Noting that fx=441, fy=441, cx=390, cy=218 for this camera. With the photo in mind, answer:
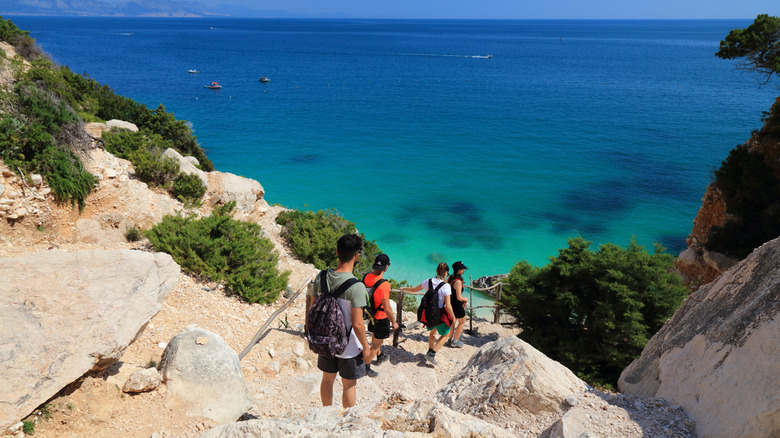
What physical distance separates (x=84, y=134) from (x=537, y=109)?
174 ft

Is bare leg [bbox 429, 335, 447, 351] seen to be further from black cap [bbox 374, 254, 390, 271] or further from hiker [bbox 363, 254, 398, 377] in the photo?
black cap [bbox 374, 254, 390, 271]

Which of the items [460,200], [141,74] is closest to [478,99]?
[460,200]

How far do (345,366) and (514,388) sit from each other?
5.81 ft

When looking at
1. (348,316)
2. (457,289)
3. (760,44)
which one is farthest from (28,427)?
(760,44)

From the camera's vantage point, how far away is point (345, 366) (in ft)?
15.6

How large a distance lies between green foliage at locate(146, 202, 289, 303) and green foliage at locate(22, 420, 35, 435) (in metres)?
4.90

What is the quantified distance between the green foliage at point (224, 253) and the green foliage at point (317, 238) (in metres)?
3.54

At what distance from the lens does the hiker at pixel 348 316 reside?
4.52 meters

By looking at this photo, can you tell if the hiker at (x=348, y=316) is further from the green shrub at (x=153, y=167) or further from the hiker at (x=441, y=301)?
the green shrub at (x=153, y=167)

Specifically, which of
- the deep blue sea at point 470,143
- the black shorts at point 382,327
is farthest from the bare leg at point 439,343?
the deep blue sea at point 470,143

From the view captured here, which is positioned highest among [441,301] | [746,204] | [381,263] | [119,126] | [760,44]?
[760,44]

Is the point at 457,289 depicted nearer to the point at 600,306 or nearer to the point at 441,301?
the point at 441,301

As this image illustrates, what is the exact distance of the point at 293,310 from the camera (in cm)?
952

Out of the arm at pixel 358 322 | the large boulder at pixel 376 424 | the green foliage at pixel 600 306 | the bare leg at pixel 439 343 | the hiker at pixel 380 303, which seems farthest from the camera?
the green foliage at pixel 600 306
